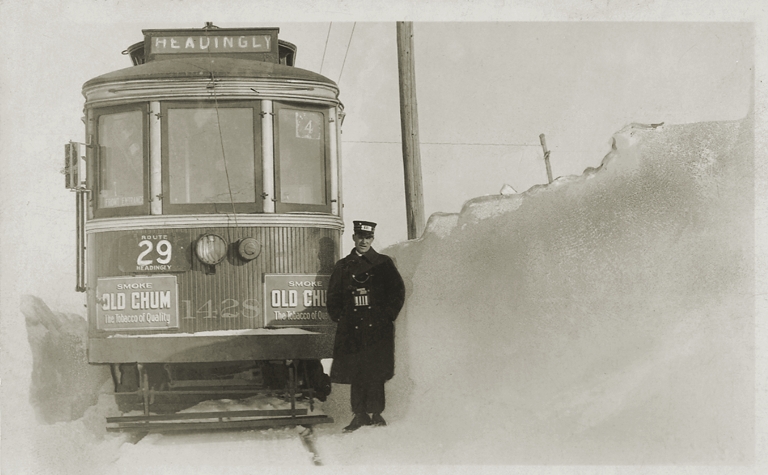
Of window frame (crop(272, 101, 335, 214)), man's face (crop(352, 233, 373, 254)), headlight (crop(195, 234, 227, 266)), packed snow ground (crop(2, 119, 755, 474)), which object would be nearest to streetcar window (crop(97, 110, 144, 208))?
headlight (crop(195, 234, 227, 266))

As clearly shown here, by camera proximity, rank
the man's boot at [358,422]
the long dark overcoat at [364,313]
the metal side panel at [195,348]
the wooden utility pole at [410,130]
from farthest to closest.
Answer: the wooden utility pole at [410,130]
the metal side panel at [195,348]
the long dark overcoat at [364,313]
the man's boot at [358,422]

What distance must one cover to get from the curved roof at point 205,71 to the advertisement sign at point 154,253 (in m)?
1.37

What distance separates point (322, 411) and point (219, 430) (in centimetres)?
111

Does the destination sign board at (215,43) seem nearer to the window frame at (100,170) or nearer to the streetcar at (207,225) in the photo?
the streetcar at (207,225)

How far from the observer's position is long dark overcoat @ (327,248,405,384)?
25.8ft

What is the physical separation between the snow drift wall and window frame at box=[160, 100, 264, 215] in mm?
1740

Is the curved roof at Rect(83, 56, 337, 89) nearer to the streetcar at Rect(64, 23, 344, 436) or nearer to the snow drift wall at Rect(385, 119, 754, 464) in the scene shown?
the streetcar at Rect(64, 23, 344, 436)

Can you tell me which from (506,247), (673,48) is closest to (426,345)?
(506,247)

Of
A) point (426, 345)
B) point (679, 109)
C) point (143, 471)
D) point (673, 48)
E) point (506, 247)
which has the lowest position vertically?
point (143, 471)

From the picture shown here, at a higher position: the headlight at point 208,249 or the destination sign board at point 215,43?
the destination sign board at point 215,43

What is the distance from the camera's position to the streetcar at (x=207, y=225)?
8117mm

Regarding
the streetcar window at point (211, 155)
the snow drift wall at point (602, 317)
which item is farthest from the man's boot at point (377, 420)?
the streetcar window at point (211, 155)

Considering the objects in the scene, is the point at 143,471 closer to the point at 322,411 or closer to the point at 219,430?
the point at 219,430

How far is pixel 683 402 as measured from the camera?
7309 millimetres
